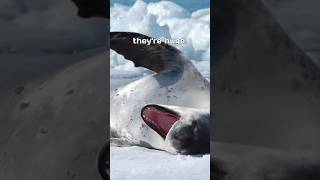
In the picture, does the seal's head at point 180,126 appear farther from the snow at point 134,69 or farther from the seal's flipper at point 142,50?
the seal's flipper at point 142,50

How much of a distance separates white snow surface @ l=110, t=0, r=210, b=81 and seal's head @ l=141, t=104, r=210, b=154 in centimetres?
31

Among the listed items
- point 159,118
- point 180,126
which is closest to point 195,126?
point 180,126

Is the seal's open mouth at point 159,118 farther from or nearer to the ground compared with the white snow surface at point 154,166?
farther from the ground

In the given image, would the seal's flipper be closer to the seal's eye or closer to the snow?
the snow

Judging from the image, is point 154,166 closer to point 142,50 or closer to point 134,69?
point 134,69

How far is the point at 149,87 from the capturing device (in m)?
3.55

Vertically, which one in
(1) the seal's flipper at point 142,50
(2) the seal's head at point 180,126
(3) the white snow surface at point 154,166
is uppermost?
(1) the seal's flipper at point 142,50

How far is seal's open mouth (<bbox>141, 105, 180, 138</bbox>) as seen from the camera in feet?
11.6

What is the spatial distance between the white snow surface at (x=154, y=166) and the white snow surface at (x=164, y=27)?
0.63 m

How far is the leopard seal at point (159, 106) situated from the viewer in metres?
3.52

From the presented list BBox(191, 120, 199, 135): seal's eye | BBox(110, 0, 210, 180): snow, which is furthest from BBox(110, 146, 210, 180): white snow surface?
BBox(191, 120, 199, 135): seal's eye

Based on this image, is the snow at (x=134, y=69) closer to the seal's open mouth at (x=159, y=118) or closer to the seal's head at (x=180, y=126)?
the seal's head at (x=180, y=126)

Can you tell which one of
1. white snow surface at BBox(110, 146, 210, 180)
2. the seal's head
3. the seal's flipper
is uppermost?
the seal's flipper

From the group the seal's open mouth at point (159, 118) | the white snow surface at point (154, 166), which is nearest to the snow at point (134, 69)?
the white snow surface at point (154, 166)
